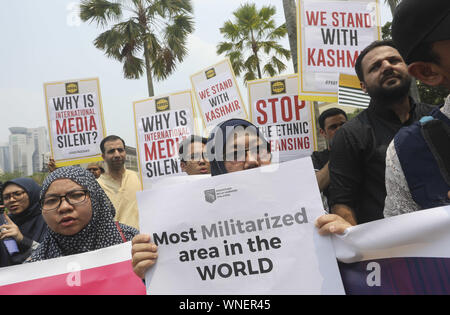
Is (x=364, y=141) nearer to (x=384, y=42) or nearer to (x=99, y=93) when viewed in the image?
(x=384, y=42)

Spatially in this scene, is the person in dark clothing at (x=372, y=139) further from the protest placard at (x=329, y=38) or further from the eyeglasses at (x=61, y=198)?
the protest placard at (x=329, y=38)

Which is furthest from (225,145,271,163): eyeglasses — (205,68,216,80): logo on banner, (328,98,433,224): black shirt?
(205,68,216,80): logo on banner

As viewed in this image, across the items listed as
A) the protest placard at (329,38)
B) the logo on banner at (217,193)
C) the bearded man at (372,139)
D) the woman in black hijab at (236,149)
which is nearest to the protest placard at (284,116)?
the protest placard at (329,38)

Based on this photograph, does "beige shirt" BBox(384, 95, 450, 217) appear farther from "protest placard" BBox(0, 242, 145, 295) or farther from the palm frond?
the palm frond

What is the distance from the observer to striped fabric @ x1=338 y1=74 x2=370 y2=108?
3.27 m

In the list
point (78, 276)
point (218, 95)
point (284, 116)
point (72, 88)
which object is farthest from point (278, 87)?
point (78, 276)

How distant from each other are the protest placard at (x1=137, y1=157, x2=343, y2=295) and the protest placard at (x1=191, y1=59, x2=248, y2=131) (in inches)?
173

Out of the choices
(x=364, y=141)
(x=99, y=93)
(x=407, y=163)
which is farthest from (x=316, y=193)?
(x=99, y=93)

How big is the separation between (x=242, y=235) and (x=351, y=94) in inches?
95.1

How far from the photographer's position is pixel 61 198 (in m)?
1.92

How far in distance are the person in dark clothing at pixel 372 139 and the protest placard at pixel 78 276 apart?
1.10 metres

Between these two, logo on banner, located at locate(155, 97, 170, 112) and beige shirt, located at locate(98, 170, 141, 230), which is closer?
beige shirt, located at locate(98, 170, 141, 230)

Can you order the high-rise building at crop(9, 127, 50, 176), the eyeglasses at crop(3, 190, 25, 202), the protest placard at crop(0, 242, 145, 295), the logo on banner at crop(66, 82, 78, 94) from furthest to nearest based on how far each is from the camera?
the high-rise building at crop(9, 127, 50, 176), the logo on banner at crop(66, 82, 78, 94), the eyeglasses at crop(3, 190, 25, 202), the protest placard at crop(0, 242, 145, 295)

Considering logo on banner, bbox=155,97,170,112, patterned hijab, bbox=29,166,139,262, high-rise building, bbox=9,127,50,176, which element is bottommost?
patterned hijab, bbox=29,166,139,262
